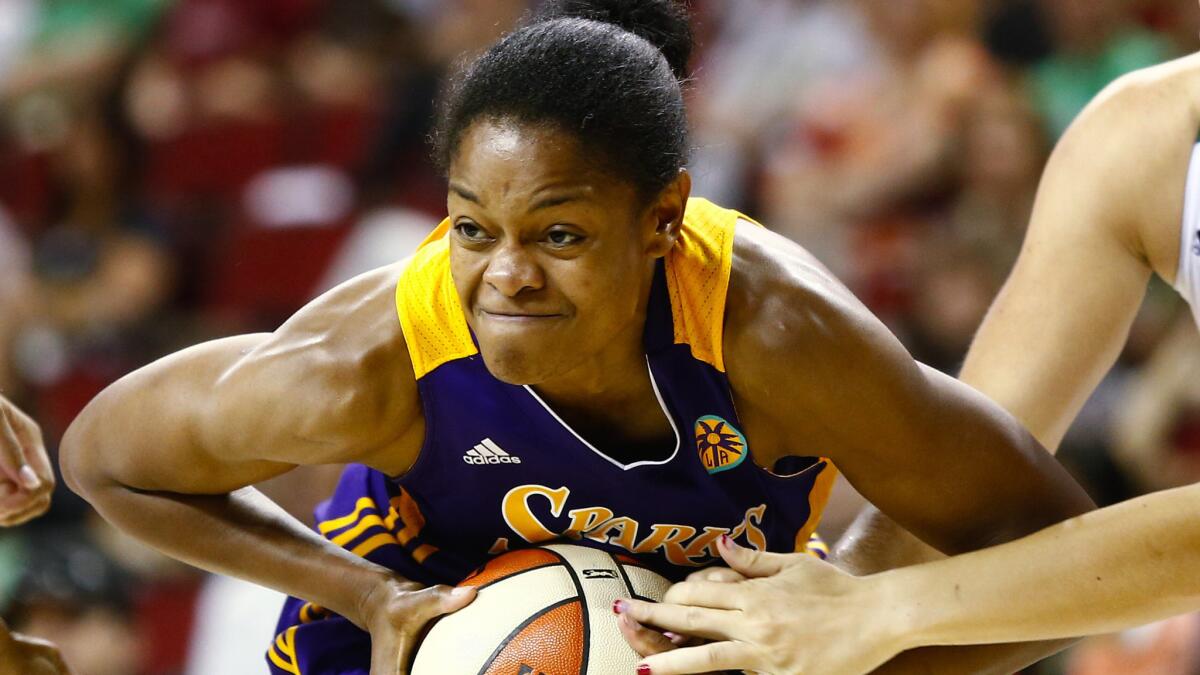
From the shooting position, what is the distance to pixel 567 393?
Result: 7.22ft

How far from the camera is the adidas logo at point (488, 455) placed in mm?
2205

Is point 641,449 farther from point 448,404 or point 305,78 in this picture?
point 305,78

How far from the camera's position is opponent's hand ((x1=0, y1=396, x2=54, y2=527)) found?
2.45 metres

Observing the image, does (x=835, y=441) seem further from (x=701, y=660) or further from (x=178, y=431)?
(x=178, y=431)

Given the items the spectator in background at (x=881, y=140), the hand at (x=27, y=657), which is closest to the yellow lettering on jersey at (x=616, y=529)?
the hand at (x=27, y=657)

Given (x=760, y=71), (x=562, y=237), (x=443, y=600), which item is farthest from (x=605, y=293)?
(x=760, y=71)

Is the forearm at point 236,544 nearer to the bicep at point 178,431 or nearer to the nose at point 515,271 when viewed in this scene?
the bicep at point 178,431

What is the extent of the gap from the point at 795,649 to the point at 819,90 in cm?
331

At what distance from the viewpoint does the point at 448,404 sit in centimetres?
217

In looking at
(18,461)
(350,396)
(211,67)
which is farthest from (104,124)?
(350,396)

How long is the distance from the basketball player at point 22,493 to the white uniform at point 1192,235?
1.87 m

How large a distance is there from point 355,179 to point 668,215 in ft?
11.8

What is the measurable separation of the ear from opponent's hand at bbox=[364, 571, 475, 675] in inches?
21.6

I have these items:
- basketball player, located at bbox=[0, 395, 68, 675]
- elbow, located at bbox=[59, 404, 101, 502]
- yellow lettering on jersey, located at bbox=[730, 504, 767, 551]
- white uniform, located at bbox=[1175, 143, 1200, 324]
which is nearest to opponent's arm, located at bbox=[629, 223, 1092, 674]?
yellow lettering on jersey, located at bbox=[730, 504, 767, 551]
